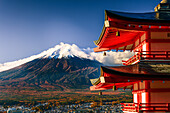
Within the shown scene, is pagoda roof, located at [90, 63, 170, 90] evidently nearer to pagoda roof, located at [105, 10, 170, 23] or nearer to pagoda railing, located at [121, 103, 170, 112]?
pagoda railing, located at [121, 103, 170, 112]

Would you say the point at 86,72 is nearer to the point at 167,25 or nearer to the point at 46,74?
the point at 46,74

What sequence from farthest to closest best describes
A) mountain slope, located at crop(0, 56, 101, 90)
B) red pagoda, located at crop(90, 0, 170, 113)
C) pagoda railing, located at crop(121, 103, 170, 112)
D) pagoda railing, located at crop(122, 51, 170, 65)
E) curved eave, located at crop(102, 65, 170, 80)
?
1. mountain slope, located at crop(0, 56, 101, 90)
2. pagoda railing, located at crop(122, 51, 170, 65)
3. pagoda railing, located at crop(121, 103, 170, 112)
4. red pagoda, located at crop(90, 0, 170, 113)
5. curved eave, located at crop(102, 65, 170, 80)

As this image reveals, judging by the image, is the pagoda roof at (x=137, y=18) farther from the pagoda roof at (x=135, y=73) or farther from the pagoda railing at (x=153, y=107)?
the pagoda railing at (x=153, y=107)

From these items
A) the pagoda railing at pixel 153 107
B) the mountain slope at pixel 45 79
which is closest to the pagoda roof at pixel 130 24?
the pagoda railing at pixel 153 107

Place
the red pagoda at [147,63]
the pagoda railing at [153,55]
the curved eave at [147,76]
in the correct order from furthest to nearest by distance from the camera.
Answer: the pagoda railing at [153,55], the red pagoda at [147,63], the curved eave at [147,76]

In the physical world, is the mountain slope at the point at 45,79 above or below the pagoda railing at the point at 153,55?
below

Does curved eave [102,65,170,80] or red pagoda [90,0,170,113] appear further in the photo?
red pagoda [90,0,170,113]

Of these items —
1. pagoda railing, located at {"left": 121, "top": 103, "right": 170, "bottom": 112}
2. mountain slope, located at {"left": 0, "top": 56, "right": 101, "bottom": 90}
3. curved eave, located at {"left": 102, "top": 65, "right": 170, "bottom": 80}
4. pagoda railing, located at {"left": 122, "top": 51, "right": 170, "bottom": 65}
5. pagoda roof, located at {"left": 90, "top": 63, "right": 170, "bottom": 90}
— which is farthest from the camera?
mountain slope, located at {"left": 0, "top": 56, "right": 101, "bottom": 90}

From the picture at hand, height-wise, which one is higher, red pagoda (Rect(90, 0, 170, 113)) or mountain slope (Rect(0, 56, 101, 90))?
red pagoda (Rect(90, 0, 170, 113))

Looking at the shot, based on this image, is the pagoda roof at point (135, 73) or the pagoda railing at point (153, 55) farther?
the pagoda railing at point (153, 55)

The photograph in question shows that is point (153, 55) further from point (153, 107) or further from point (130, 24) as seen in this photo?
point (153, 107)

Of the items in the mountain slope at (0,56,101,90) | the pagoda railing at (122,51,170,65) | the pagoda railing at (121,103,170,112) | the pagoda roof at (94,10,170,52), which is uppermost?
the pagoda roof at (94,10,170,52)

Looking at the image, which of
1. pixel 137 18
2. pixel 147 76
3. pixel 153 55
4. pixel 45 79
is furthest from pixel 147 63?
pixel 45 79

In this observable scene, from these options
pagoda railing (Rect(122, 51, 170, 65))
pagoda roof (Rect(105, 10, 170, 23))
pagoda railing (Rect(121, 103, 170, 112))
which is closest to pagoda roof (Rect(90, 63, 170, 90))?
pagoda railing (Rect(122, 51, 170, 65))
